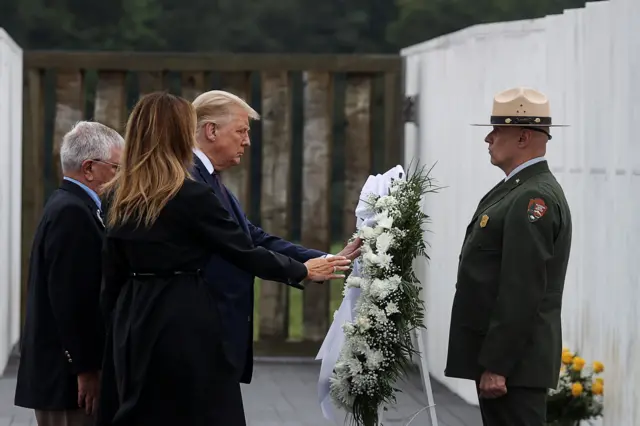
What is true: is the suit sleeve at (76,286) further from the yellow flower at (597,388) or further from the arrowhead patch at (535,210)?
the yellow flower at (597,388)

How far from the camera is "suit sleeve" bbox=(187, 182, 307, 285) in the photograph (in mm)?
4879

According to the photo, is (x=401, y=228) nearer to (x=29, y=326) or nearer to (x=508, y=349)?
(x=508, y=349)

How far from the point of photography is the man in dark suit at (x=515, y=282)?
503 cm

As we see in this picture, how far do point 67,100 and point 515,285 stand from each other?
6.98 meters

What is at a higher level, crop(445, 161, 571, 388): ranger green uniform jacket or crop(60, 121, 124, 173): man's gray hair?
crop(60, 121, 124, 173): man's gray hair

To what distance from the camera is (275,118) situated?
11.5 meters

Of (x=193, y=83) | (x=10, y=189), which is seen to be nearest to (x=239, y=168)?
(x=193, y=83)

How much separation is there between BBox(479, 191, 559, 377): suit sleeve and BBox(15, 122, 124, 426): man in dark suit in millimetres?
1418

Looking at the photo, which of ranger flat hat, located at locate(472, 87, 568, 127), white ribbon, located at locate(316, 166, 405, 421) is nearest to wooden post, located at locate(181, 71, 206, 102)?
white ribbon, located at locate(316, 166, 405, 421)

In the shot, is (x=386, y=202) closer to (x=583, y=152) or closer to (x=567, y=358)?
(x=567, y=358)

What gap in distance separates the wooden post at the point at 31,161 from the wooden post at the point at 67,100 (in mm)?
173

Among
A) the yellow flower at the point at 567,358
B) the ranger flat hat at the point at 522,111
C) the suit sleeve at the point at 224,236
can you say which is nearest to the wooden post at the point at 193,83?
the yellow flower at the point at 567,358

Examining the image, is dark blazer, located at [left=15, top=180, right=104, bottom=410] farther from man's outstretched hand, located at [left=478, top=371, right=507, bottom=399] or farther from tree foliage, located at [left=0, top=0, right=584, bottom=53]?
tree foliage, located at [left=0, top=0, right=584, bottom=53]

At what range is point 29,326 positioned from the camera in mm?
5406
